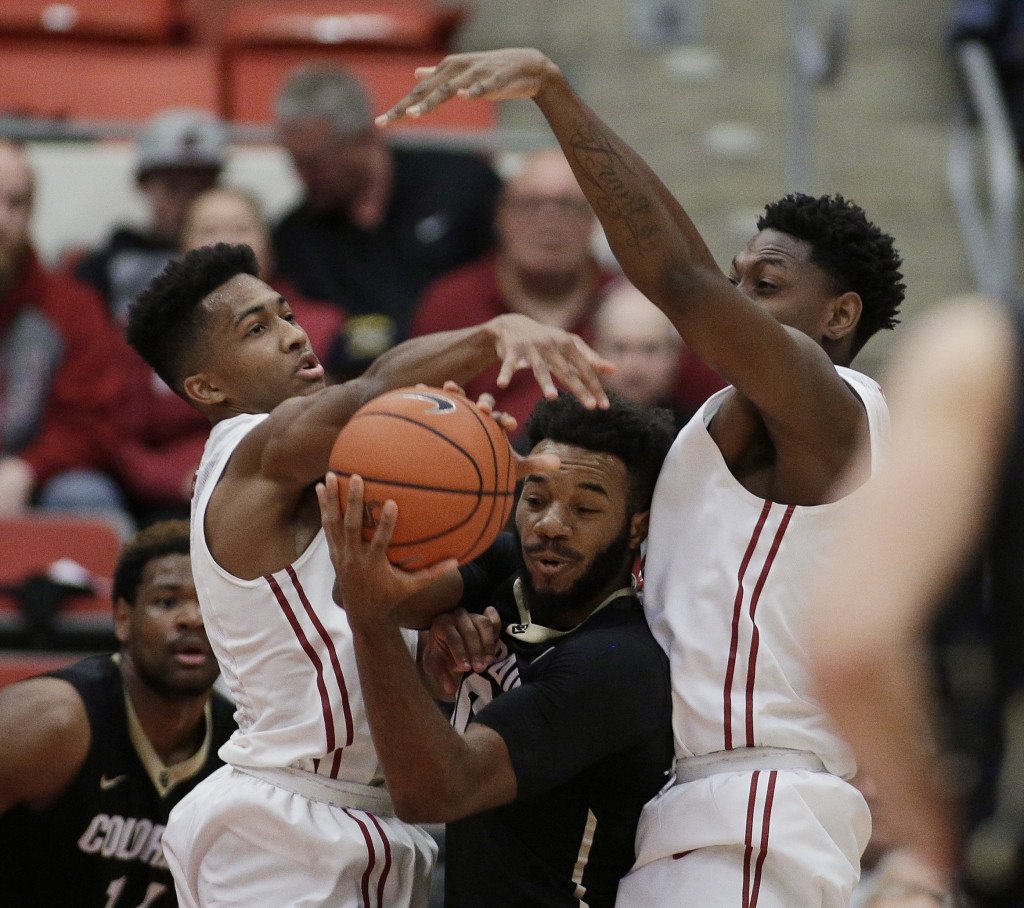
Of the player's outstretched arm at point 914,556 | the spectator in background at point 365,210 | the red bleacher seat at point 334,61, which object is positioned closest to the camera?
the player's outstretched arm at point 914,556

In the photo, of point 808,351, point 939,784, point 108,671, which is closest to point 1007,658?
point 939,784

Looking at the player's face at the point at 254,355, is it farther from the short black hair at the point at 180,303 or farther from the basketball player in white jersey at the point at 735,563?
the basketball player in white jersey at the point at 735,563

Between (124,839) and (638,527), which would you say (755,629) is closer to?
(638,527)

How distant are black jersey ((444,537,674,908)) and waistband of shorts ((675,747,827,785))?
0.11 meters

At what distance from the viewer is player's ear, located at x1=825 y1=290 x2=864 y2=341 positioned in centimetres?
368

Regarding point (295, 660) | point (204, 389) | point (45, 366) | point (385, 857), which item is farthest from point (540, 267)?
point (385, 857)

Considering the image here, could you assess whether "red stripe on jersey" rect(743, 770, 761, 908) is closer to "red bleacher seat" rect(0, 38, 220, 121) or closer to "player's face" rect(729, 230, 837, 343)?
"player's face" rect(729, 230, 837, 343)

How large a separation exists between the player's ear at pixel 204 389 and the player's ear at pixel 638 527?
971 mm

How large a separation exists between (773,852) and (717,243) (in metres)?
4.88

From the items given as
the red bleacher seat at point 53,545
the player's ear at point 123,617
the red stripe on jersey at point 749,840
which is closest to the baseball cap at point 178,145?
the red bleacher seat at point 53,545

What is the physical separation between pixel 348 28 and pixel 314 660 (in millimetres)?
5361

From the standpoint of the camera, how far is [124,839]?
15.1 feet

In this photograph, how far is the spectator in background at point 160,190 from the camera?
689 centimetres

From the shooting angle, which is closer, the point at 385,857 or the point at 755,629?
the point at 755,629
